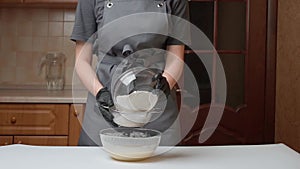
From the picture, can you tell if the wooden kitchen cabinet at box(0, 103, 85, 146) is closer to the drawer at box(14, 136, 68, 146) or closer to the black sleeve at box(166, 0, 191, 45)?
the drawer at box(14, 136, 68, 146)

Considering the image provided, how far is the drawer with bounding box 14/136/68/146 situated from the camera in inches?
78.7

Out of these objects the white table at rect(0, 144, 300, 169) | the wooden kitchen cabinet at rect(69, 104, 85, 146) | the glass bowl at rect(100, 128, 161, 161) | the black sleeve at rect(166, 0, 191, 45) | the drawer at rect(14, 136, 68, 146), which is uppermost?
the black sleeve at rect(166, 0, 191, 45)

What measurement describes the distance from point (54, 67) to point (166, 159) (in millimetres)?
1665

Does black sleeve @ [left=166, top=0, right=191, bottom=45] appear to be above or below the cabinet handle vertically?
above

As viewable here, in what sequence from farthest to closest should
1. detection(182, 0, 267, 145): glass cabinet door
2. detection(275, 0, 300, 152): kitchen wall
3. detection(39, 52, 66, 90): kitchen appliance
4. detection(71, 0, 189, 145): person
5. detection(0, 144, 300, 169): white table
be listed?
detection(39, 52, 66, 90): kitchen appliance → detection(182, 0, 267, 145): glass cabinet door → detection(275, 0, 300, 152): kitchen wall → detection(71, 0, 189, 145): person → detection(0, 144, 300, 169): white table

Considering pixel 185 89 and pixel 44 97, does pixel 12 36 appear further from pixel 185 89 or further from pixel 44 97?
pixel 185 89

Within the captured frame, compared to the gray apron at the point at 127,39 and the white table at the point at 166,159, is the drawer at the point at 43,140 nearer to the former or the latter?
the gray apron at the point at 127,39

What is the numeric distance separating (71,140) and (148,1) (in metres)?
1.00

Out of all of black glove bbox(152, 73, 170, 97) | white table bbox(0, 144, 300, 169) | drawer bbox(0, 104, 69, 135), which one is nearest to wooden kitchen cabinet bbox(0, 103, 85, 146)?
drawer bbox(0, 104, 69, 135)

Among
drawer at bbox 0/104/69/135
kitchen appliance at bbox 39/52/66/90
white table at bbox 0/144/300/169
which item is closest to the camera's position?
white table at bbox 0/144/300/169

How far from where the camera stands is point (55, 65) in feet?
7.97

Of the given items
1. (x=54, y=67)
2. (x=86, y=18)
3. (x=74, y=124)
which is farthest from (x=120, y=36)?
(x=54, y=67)

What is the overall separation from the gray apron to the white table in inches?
9.5

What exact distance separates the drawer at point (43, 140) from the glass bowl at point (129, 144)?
1.16m
